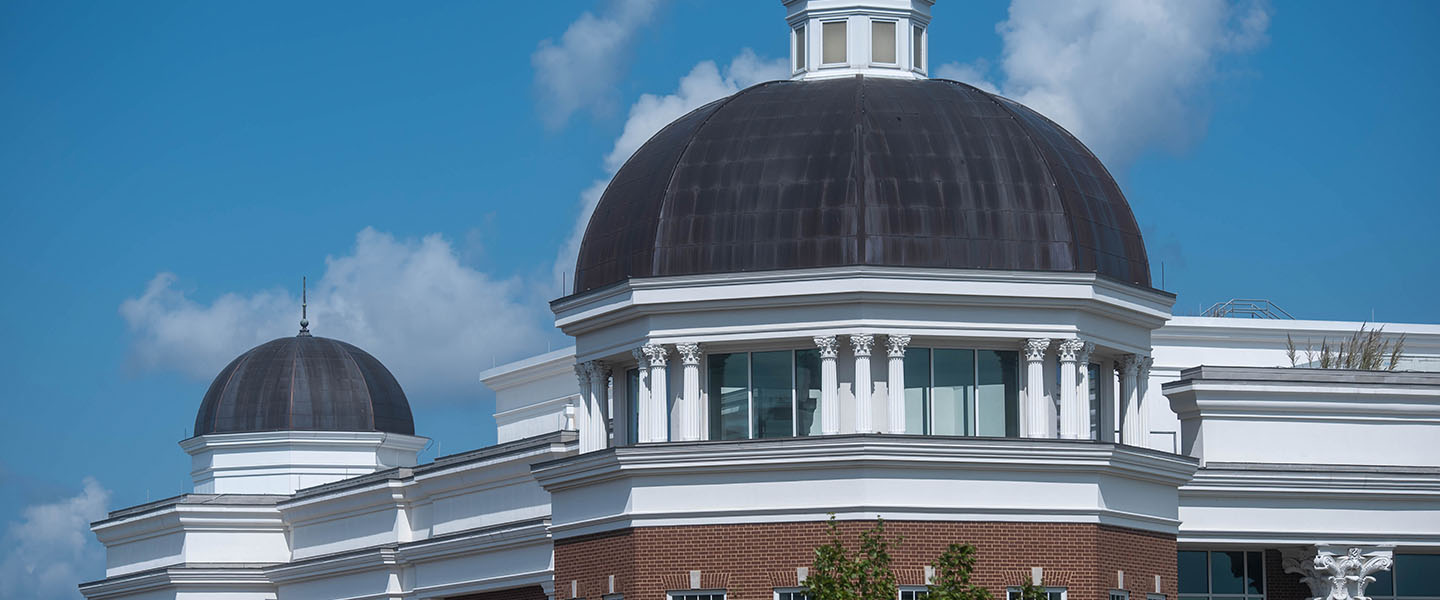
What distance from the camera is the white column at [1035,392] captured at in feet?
166

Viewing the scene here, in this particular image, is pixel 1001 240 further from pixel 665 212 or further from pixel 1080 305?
pixel 665 212

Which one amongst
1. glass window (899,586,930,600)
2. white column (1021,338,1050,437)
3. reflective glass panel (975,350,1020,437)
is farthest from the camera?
reflective glass panel (975,350,1020,437)

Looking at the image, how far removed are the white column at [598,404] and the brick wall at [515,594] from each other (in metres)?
11.8

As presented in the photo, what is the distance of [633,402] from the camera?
5334 centimetres

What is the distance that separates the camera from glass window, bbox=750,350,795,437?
50875mm

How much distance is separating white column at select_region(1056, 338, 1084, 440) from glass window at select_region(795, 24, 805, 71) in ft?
33.2

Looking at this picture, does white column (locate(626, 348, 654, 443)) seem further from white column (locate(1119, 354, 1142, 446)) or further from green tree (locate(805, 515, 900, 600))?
white column (locate(1119, 354, 1142, 446))

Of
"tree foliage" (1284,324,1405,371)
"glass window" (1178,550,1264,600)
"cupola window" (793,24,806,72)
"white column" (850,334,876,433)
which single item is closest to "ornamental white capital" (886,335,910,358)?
"white column" (850,334,876,433)

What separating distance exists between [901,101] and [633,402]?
333 inches

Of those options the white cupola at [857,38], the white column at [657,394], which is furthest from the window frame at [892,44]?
the white column at [657,394]

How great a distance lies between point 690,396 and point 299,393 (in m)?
41.6

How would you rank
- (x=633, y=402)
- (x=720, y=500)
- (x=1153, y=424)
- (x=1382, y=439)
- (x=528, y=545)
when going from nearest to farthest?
(x=720, y=500)
(x=633, y=402)
(x=1382, y=439)
(x=528, y=545)
(x=1153, y=424)

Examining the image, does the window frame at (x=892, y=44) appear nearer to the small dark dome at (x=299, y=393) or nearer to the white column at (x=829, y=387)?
the white column at (x=829, y=387)

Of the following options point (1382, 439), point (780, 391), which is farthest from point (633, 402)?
point (1382, 439)
